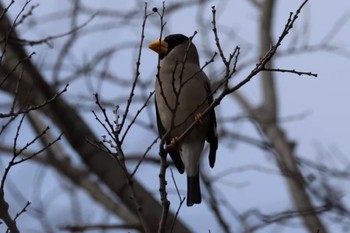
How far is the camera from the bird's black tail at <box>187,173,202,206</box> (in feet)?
14.4

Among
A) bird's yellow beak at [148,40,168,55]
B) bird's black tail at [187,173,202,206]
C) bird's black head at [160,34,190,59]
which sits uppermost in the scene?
bird's black head at [160,34,190,59]

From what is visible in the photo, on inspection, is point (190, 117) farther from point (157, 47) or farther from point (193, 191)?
point (157, 47)

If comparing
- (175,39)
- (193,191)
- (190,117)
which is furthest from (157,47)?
(193,191)

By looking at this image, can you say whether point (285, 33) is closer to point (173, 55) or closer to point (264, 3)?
point (173, 55)

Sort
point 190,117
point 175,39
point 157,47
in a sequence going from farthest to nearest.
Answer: point 175,39
point 157,47
point 190,117

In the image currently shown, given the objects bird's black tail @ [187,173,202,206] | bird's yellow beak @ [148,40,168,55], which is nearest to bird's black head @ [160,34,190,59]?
bird's yellow beak @ [148,40,168,55]

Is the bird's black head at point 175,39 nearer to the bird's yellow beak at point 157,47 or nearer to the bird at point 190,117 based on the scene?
the bird's yellow beak at point 157,47

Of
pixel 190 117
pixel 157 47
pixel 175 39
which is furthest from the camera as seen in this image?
pixel 175 39

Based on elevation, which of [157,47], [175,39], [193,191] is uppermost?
[175,39]

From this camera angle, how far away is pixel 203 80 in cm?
461

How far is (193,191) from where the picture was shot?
444 centimetres

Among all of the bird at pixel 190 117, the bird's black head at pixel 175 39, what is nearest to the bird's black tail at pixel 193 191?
the bird at pixel 190 117

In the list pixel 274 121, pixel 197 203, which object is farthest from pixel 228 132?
pixel 197 203

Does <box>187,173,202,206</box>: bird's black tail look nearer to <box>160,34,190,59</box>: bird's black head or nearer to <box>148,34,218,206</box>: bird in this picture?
<box>148,34,218,206</box>: bird
